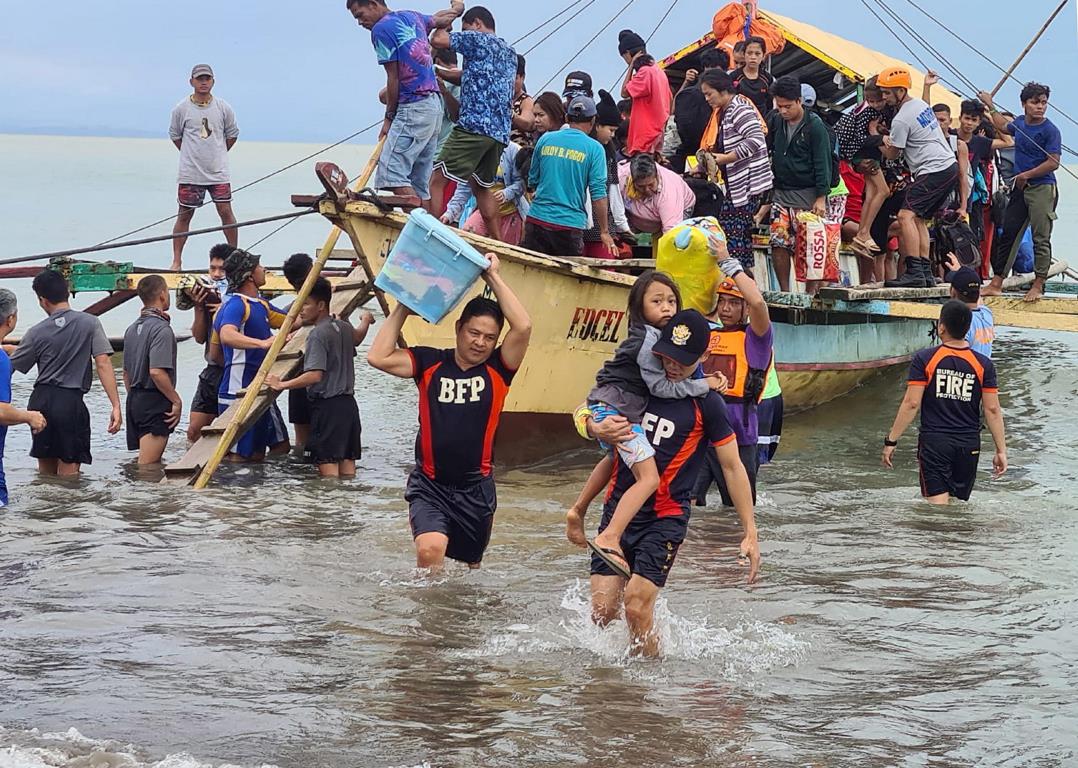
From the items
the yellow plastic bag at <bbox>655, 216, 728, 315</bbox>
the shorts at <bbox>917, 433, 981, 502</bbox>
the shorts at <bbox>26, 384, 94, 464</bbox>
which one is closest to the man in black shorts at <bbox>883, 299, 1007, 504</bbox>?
the shorts at <bbox>917, 433, 981, 502</bbox>

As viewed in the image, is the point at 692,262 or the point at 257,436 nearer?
the point at 692,262

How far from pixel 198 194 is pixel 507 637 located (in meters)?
9.13

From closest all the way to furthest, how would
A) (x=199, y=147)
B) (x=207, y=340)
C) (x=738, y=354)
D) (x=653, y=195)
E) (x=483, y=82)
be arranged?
(x=738, y=354) < (x=483, y=82) < (x=207, y=340) < (x=653, y=195) < (x=199, y=147)

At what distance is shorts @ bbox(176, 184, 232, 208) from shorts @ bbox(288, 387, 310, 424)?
4.01m

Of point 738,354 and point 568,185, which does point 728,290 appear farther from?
point 568,185

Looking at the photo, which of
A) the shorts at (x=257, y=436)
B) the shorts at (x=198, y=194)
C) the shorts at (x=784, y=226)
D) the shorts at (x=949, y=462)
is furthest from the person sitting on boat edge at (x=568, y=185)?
the shorts at (x=198, y=194)

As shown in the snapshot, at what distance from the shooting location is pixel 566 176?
1118cm

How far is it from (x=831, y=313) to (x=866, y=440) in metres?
1.45

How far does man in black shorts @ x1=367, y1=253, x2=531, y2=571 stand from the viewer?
22.3 ft

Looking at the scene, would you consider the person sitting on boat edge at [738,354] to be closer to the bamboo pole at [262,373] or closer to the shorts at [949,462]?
the shorts at [949,462]

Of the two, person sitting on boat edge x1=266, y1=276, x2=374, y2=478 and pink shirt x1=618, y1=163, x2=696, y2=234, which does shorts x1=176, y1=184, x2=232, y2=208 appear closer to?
person sitting on boat edge x1=266, y1=276, x2=374, y2=478

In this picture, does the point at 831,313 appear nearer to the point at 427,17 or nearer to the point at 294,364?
the point at 427,17

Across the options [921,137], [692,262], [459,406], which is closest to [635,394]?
[459,406]

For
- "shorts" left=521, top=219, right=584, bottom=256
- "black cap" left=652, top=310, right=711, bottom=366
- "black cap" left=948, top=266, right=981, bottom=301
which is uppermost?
"shorts" left=521, top=219, right=584, bottom=256
